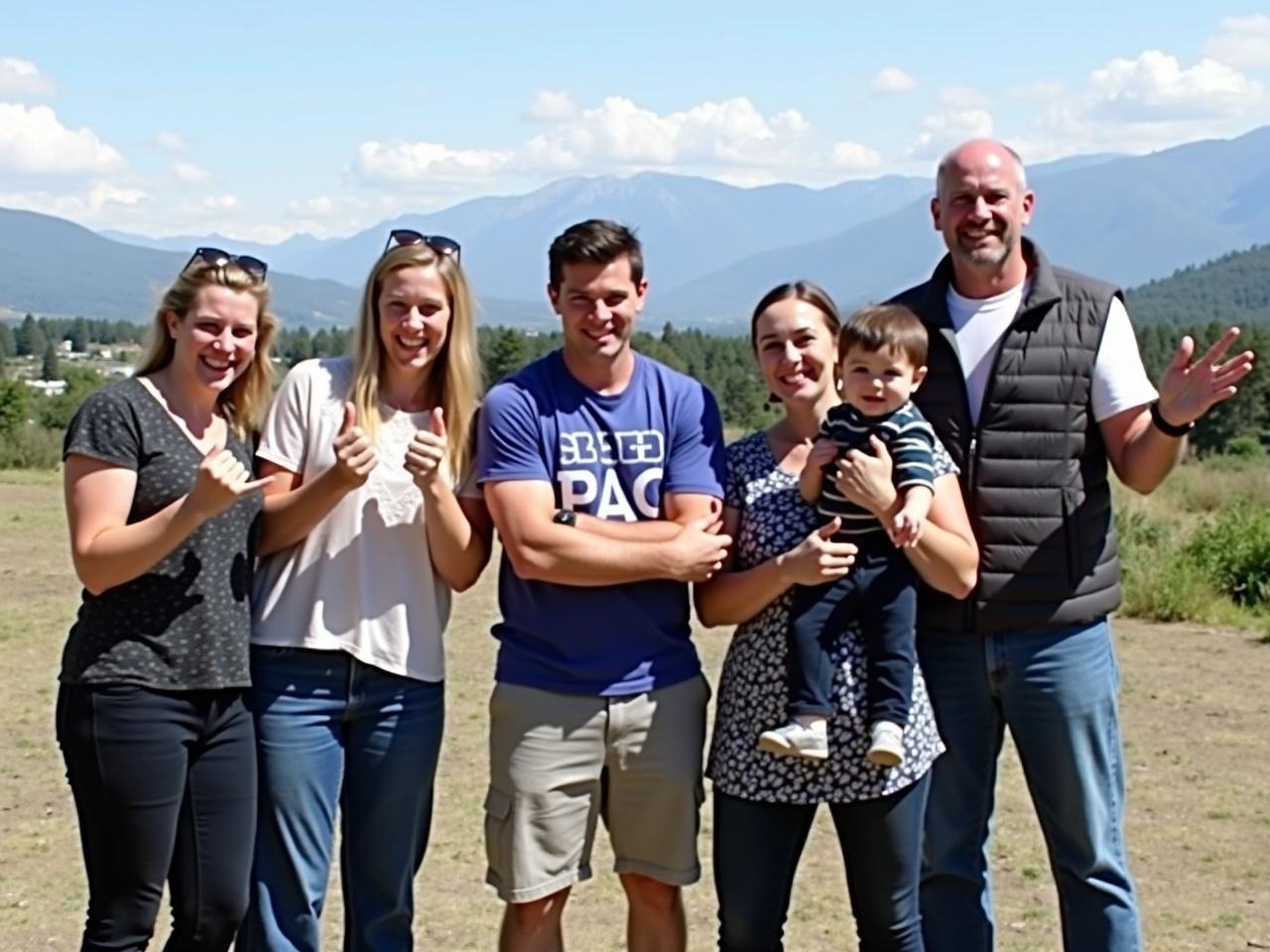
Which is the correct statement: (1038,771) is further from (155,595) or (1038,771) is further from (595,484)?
(155,595)

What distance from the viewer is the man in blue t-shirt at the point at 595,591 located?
3.59m

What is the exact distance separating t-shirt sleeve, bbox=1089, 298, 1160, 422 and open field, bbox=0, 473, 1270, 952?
7.54 feet

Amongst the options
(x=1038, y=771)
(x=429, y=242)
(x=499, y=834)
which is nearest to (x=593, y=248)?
(x=429, y=242)

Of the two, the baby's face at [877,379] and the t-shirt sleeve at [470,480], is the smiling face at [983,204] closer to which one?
the baby's face at [877,379]

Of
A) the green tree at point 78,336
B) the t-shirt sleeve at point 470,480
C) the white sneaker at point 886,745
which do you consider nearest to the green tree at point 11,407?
the t-shirt sleeve at point 470,480

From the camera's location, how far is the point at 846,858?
3.68 m

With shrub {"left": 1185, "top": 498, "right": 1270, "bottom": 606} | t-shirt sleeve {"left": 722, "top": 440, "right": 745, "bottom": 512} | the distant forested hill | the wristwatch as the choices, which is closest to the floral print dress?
t-shirt sleeve {"left": 722, "top": 440, "right": 745, "bottom": 512}

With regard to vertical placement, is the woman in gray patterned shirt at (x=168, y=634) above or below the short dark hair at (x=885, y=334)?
below

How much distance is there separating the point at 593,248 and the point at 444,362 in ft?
1.60

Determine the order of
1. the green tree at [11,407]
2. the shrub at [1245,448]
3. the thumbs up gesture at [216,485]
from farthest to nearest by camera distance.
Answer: the shrub at [1245,448], the green tree at [11,407], the thumbs up gesture at [216,485]

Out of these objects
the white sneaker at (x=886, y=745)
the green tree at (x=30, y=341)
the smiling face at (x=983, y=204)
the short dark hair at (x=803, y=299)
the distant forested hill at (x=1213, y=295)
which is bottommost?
the white sneaker at (x=886, y=745)

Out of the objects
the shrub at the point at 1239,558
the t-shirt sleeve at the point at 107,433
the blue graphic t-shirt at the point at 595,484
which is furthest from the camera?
the shrub at the point at 1239,558

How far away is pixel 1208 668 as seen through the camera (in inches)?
419

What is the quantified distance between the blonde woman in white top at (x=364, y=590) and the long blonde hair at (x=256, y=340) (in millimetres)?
74
